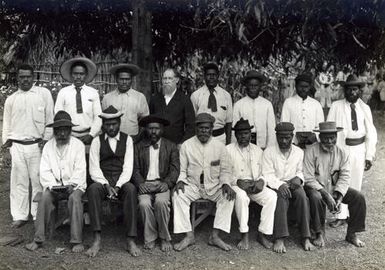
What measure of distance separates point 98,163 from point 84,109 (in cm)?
82

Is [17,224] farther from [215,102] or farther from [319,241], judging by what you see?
[319,241]

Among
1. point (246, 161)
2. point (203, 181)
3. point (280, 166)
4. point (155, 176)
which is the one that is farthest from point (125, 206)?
A: point (280, 166)

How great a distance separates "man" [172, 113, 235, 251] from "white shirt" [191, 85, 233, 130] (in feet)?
2.68

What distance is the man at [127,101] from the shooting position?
657cm

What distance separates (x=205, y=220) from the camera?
22.3ft

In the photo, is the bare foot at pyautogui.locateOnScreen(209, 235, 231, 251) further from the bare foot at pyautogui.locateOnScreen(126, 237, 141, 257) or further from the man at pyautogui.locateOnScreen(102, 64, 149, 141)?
the man at pyautogui.locateOnScreen(102, 64, 149, 141)

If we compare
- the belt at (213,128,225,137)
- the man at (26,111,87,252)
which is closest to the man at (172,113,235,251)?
the belt at (213,128,225,137)

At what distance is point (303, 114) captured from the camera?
6773 mm

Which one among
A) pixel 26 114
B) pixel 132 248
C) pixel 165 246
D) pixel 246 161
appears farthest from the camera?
pixel 26 114

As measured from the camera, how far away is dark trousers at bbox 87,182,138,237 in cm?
570

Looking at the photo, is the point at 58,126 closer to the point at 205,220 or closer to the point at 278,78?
the point at 205,220

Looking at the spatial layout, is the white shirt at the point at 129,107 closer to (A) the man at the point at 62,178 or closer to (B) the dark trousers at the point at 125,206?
(A) the man at the point at 62,178

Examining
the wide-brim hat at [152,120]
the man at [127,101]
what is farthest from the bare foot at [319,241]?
the man at [127,101]

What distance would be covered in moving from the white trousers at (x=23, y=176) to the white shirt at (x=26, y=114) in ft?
0.49
